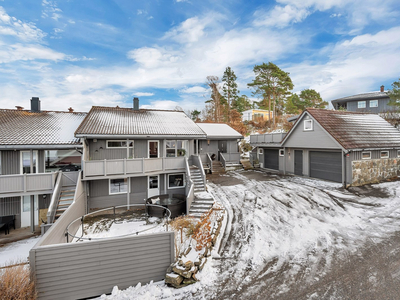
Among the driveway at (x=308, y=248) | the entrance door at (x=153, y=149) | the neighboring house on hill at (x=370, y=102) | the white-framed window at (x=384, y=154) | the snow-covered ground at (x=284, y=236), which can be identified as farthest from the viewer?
the neighboring house on hill at (x=370, y=102)

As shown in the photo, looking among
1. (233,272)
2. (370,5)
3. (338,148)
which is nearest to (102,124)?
(233,272)

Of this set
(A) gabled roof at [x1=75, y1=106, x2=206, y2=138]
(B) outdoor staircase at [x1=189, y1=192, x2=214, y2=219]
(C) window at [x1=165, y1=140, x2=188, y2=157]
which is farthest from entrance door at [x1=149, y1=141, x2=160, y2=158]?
(B) outdoor staircase at [x1=189, y1=192, x2=214, y2=219]

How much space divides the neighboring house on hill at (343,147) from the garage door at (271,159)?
175 centimetres

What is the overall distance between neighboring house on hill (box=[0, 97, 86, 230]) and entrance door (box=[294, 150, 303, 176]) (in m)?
18.1

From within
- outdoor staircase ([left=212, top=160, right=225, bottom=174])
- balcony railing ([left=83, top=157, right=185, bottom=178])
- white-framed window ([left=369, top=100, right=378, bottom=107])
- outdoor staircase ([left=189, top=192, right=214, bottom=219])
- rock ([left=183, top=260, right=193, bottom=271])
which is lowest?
rock ([left=183, top=260, right=193, bottom=271])

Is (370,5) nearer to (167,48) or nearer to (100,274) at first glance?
(167,48)

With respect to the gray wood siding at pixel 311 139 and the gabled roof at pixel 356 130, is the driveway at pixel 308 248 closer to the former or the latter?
the gabled roof at pixel 356 130

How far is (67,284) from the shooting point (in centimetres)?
512

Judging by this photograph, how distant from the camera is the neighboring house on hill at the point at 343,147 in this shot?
14.2m

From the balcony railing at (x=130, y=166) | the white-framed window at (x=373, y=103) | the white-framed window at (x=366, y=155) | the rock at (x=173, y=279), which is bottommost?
→ the rock at (x=173, y=279)

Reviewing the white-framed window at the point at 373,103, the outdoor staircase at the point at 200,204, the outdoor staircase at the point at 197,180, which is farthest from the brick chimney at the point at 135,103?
the white-framed window at the point at 373,103

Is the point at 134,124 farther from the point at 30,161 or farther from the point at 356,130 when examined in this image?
the point at 356,130

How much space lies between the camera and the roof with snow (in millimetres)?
21134

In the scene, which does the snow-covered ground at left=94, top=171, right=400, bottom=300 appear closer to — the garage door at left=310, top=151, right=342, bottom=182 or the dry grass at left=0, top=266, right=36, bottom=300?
the garage door at left=310, top=151, right=342, bottom=182
